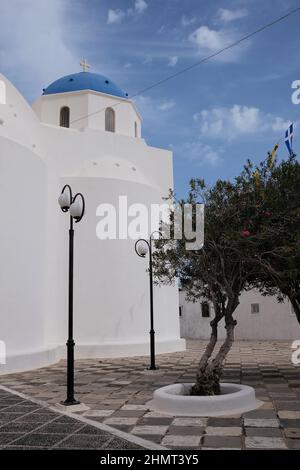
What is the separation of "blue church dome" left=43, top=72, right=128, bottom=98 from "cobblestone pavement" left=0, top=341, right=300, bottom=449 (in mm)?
12189

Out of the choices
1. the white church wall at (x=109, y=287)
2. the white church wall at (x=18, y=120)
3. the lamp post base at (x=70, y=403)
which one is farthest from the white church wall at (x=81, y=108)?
the lamp post base at (x=70, y=403)

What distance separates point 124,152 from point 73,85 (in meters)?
4.05

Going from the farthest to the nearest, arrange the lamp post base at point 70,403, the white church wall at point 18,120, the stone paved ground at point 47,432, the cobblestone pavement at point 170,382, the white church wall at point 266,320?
the white church wall at point 266,320 → the white church wall at point 18,120 → the lamp post base at point 70,403 → the cobblestone pavement at point 170,382 → the stone paved ground at point 47,432

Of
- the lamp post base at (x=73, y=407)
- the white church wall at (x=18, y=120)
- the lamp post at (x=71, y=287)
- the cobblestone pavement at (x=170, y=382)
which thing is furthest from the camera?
the white church wall at (x=18, y=120)

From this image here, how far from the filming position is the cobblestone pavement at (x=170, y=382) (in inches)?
234

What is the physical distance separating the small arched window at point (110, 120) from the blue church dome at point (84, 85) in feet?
2.87

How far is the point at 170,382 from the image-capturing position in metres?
10.8

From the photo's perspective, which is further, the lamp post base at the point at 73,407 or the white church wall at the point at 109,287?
the white church wall at the point at 109,287

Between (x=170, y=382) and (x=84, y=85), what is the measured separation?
48.5 ft

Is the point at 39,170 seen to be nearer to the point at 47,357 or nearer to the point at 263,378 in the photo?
the point at 47,357

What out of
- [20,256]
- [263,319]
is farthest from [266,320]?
[20,256]

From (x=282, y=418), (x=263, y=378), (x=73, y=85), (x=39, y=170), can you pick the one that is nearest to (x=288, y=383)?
(x=263, y=378)

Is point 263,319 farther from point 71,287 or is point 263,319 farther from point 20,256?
point 71,287

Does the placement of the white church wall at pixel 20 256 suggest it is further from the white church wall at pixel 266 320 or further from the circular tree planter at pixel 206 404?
the white church wall at pixel 266 320
